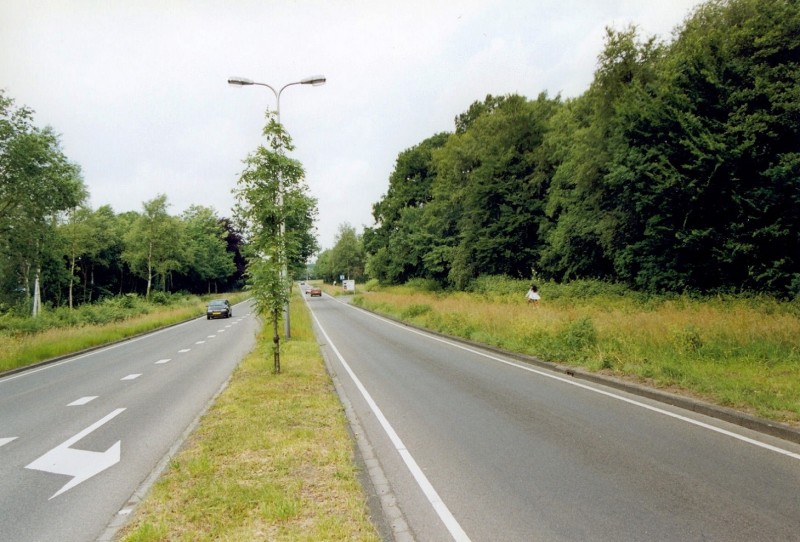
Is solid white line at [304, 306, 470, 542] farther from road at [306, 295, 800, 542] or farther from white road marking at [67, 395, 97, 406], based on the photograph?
white road marking at [67, 395, 97, 406]

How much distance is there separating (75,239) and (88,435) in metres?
48.0

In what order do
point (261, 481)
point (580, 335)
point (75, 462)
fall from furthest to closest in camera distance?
point (580, 335), point (75, 462), point (261, 481)

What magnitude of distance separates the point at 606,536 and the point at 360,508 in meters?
1.99

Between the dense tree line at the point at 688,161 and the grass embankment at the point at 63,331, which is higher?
the dense tree line at the point at 688,161

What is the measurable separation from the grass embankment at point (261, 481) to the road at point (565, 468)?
381mm

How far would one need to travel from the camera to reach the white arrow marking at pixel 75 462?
5266mm

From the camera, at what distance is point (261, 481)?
461 centimetres

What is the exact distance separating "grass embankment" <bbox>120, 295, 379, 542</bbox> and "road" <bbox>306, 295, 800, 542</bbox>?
0.38 meters

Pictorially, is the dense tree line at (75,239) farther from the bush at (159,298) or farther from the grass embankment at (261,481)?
the grass embankment at (261,481)

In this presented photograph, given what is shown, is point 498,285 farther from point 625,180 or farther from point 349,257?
point 349,257

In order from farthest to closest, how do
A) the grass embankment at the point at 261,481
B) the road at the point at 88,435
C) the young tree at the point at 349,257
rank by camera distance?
1. the young tree at the point at 349,257
2. the road at the point at 88,435
3. the grass embankment at the point at 261,481

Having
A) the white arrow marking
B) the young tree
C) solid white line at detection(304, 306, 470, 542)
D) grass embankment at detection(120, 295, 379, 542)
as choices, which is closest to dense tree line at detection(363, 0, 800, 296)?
solid white line at detection(304, 306, 470, 542)

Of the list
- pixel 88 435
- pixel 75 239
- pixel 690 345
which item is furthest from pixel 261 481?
pixel 75 239

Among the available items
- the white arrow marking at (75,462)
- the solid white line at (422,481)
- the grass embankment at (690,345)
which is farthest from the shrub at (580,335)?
the white arrow marking at (75,462)
